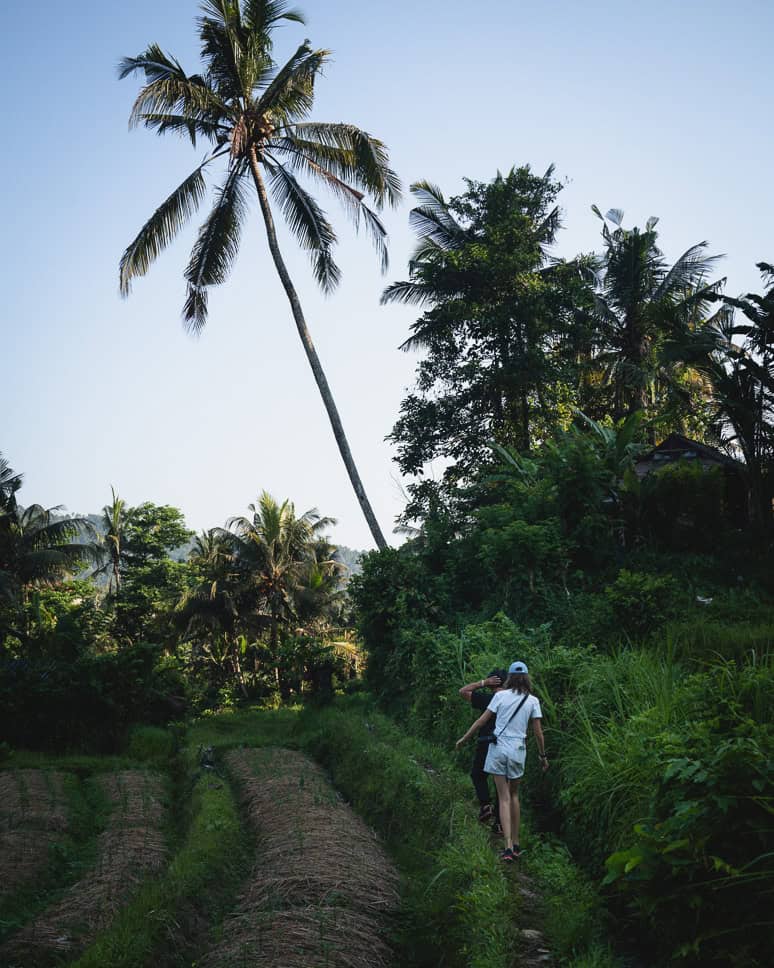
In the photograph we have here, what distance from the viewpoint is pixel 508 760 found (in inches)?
252

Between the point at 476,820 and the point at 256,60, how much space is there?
668 inches

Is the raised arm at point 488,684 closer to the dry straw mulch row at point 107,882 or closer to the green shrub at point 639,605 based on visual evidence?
the green shrub at point 639,605

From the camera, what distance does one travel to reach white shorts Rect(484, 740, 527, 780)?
6.39 meters

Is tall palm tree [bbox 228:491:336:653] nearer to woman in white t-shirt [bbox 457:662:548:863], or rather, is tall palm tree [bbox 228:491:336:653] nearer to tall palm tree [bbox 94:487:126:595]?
tall palm tree [bbox 94:487:126:595]

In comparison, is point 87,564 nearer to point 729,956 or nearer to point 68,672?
point 68,672

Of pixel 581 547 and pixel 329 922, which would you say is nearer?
pixel 329 922

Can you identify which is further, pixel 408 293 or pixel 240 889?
pixel 408 293

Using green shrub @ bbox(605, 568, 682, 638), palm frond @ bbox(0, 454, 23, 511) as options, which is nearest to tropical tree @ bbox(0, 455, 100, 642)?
palm frond @ bbox(0, 454, 23, 511)

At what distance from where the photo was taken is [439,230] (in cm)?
2467

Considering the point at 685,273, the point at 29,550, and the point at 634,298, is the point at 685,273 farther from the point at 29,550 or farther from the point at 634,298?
the point at 29,550

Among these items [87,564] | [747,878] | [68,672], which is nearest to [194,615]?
[87,564]

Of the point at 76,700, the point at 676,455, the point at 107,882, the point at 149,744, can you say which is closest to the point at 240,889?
the point at 107,882

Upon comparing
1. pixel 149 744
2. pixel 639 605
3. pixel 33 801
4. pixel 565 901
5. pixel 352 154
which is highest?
pixel 352 154

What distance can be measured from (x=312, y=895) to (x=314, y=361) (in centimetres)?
1374
